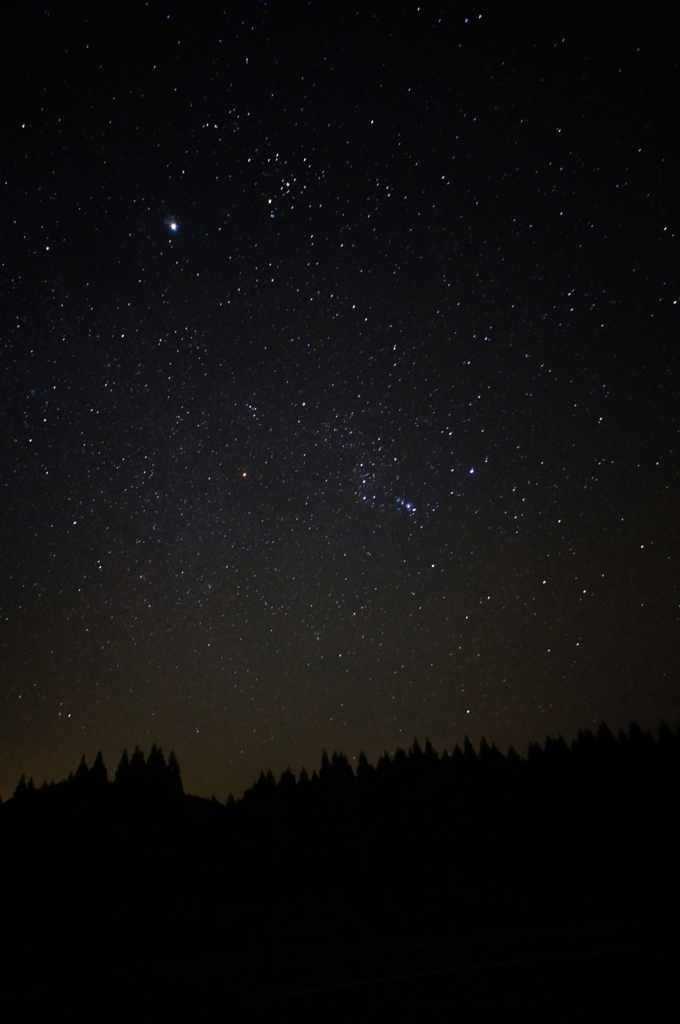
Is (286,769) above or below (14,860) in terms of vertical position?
above

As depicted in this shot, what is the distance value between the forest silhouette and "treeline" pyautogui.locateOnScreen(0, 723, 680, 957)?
6.5 inches

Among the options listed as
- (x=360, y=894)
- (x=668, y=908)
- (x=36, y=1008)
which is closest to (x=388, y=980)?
(x=36, y=1008)

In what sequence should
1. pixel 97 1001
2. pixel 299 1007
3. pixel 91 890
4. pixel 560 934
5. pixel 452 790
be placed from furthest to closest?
pixel 452 790 < pixel 91 890 < pixel 560 934 < pixel 97 1001 < pixel 299 1007

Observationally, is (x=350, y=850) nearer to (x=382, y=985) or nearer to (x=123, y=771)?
(x=123, y=771)

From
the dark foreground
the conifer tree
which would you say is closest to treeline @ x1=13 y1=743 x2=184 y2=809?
the conifer tree

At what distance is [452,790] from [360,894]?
23.5 meters

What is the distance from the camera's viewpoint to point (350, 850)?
42.8 metres

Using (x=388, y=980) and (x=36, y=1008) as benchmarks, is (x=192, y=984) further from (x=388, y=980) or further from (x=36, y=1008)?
(x=388, y=980)

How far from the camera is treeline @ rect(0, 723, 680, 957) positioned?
827 inches

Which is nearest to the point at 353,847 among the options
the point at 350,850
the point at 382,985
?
the point at 350,850

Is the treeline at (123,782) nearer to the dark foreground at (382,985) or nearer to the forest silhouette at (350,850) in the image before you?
the forest silhouette at (350,850)

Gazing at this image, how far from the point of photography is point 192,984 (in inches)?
340

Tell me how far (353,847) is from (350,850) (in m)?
0.36

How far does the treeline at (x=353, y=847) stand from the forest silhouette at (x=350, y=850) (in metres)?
0.16
